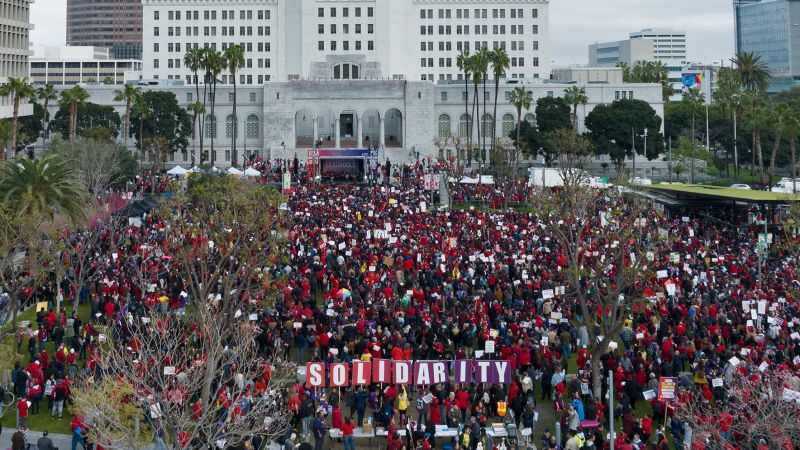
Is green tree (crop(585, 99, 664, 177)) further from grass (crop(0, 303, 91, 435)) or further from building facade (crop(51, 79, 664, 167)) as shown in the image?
grass (crop(0, 303, 91, 435))

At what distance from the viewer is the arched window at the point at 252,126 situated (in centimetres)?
11950

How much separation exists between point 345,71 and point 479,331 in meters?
101

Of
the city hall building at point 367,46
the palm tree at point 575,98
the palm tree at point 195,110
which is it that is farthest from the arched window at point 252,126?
the palm tree at point 575,98

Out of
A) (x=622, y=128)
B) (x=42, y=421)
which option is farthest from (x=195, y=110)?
(x=42, y=421)

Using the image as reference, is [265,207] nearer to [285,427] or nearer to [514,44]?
[285,427]

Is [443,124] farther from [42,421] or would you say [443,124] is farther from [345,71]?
[42,421]

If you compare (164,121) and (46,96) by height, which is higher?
(46,96)

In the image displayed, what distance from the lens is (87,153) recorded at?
66.8 meters

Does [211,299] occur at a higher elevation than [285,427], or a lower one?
higher

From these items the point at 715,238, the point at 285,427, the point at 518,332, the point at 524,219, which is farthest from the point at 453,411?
the point at 524,219

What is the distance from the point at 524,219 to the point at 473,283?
64.0 feet

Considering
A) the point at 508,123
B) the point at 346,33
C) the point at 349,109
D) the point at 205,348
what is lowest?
the point at 205,348

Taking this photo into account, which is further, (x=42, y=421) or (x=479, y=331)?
(x=479, y=331)

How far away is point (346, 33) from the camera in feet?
438
